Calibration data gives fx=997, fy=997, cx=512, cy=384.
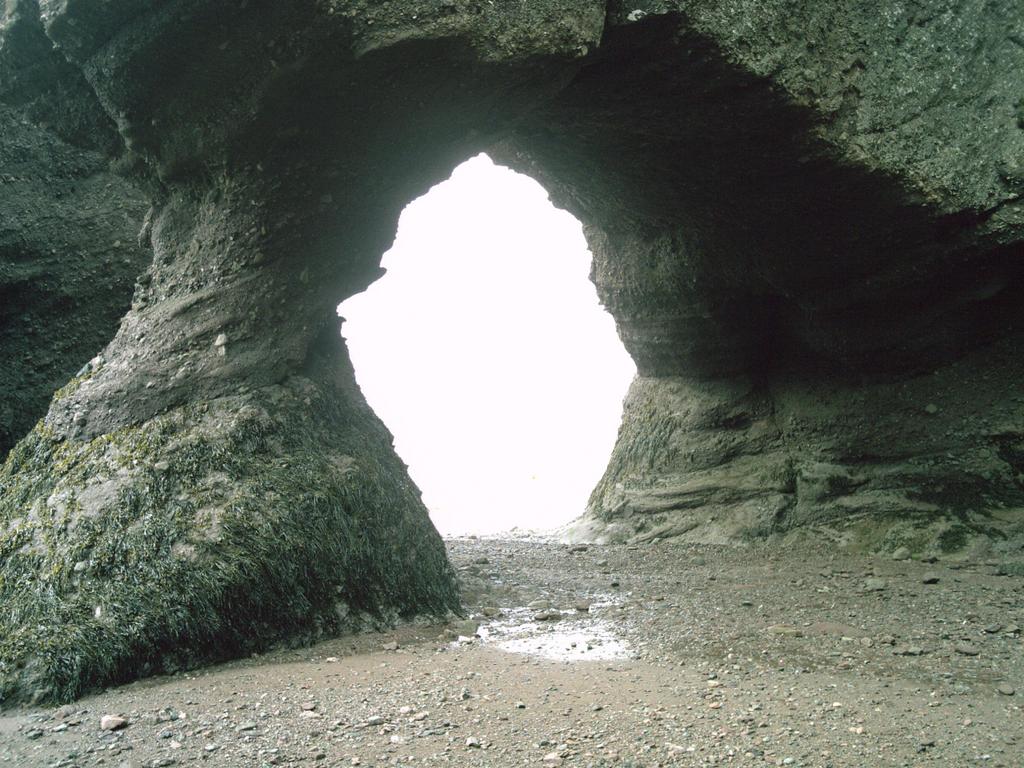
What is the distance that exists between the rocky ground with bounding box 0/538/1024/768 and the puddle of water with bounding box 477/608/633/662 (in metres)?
0.01

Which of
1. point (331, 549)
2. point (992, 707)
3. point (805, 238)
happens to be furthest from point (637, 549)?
point (992, 707)

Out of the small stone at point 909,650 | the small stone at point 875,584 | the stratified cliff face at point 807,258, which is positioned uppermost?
the stratified cliff face at point 807,258

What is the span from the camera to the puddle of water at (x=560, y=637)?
135 inches

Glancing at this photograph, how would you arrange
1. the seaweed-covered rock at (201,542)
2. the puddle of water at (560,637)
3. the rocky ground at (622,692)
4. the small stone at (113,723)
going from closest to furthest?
1. the rocky ground at (622,692)
2. the small stone at (113,723)
3. the seaweed-covered rock at (201,542)
4. the puddle of water at (560,637)

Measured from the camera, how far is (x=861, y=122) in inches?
165

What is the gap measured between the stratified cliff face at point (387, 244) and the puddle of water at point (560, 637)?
0.34 m

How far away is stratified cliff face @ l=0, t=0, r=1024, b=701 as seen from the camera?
332 centimetres

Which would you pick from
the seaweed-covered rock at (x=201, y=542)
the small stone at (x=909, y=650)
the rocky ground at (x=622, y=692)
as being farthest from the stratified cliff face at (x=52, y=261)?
the small stone at (x=909, y=650)

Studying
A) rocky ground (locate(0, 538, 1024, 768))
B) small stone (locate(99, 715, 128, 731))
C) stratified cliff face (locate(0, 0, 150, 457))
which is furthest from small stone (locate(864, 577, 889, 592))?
stratified cliff face (locate(0, 0, 150, 457))

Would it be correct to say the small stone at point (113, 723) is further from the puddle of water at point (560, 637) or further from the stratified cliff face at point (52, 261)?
the stratified cliff face at point (52, 261)

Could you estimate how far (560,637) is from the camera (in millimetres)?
3680

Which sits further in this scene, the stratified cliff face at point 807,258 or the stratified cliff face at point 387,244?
the stratified cliff face at point 807,258

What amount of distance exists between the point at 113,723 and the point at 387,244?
7.26 ft

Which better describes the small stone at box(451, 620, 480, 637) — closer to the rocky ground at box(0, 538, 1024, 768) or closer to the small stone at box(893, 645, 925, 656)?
the rocky ground at box(0, 538, 1024, 768)
